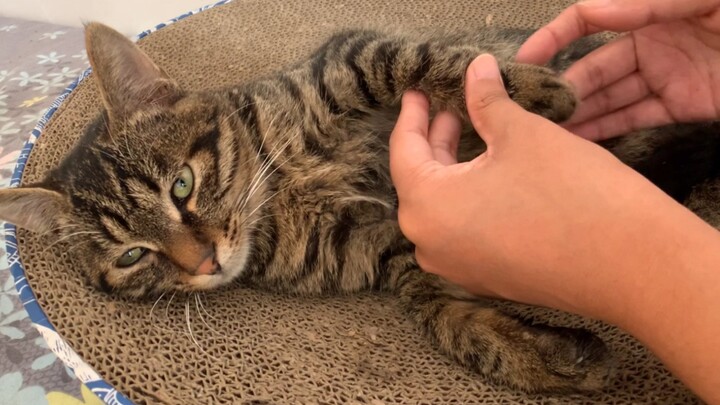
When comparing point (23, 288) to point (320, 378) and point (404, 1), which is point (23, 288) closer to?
point (320, 378)

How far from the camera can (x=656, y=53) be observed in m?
1.35

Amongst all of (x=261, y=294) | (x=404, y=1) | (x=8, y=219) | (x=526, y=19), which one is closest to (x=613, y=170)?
(x=261, y=294)

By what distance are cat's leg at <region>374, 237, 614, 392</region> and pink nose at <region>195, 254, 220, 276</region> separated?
17.2 inches

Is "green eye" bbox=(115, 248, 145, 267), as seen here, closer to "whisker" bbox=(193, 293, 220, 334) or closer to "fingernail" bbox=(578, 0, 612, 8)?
"whisker" bbox=(193, 293, 220, 334)

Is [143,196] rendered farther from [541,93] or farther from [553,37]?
[553,37]

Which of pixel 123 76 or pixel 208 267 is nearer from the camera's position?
pixel 208 267

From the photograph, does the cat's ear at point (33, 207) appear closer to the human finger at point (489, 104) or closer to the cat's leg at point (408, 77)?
the cat's leg at point (408, 77)

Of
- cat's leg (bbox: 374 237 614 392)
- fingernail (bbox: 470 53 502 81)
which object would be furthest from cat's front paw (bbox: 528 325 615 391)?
fingernail (bbox: 470 53 502 81)

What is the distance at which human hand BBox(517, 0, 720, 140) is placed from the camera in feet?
3.97

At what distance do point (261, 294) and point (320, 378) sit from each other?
35cm

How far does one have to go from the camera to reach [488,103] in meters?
0.97

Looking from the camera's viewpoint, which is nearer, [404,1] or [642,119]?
[642,119]

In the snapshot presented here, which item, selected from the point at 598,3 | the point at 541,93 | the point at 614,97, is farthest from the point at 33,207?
the point at 614,97

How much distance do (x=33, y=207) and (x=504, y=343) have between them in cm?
110
